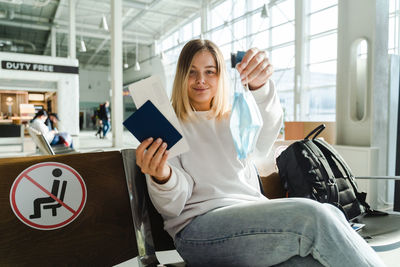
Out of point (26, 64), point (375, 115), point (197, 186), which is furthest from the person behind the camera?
point (26, 64)

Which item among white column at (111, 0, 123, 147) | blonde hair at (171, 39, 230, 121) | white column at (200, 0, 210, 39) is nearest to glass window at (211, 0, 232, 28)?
white column at (200, 0, 210, 39)

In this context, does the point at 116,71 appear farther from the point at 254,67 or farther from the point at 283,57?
the point at 254,67

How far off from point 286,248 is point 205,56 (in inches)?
33.6

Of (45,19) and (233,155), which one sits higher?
(45,19)

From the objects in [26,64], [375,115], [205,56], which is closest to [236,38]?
[26,64]

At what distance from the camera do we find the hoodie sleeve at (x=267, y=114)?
134 cm

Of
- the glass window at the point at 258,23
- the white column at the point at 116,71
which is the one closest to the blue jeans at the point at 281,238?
the white column at the point at 116,71

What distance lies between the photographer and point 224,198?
1197 millimetres

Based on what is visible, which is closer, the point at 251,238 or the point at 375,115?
the point at 251,238

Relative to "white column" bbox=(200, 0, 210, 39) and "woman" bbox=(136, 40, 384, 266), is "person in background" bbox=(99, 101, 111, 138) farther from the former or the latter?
"woman" bbox=(136, 40, 384, 266)

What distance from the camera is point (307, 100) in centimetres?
1007

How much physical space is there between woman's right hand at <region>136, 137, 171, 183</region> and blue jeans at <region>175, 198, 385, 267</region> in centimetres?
27

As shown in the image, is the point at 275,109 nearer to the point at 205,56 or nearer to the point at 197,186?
the point at 205,56

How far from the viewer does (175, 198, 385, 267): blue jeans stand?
93 cm
